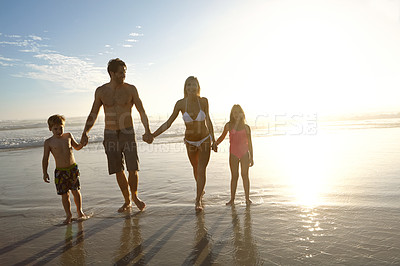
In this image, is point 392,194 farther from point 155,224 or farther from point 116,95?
point 116,95

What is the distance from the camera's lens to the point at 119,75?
186 inches

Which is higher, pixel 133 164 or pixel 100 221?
pixel 133 164

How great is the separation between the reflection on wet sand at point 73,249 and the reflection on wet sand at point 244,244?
5.30 feet

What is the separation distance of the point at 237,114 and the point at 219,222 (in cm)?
207

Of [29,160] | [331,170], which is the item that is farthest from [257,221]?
[29,160]

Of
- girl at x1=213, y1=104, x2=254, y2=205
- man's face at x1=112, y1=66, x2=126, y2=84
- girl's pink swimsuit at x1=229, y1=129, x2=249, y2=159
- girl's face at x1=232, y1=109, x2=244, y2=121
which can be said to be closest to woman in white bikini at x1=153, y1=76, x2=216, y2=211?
girl at x1=213, y1=104, x2=254, y2=205

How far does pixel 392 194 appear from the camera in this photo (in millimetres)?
4914

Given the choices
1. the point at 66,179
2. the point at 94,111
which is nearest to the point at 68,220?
the point at 66,179

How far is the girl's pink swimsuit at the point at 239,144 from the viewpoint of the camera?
5066 mm

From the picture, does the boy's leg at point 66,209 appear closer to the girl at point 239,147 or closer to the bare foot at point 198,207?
the bare foot at point 198,207

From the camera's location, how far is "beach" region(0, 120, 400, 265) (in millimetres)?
3000

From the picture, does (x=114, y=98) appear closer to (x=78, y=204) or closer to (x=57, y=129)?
(x=57, y=129)

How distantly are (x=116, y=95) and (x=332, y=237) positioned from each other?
12.3 ft

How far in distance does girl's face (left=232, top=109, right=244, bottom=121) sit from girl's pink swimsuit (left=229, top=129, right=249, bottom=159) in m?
0.25
